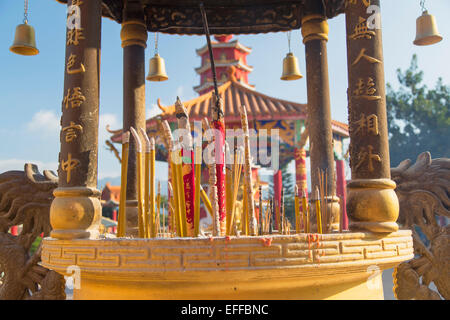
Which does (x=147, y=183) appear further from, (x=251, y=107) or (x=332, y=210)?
(x=251, y=107)

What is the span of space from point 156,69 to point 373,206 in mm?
4165

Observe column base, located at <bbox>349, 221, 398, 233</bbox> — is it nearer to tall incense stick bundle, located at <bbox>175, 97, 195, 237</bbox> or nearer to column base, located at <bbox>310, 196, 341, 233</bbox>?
tall incense stick bundle, located at <bbox>175, 97, 195, 237</bbox>

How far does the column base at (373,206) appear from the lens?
303 cm

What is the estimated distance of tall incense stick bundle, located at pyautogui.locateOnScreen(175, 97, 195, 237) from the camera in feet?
9.66

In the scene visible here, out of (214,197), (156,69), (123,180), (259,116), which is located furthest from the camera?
(259,116)

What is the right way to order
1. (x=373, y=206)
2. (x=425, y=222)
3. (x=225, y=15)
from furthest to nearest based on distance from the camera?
(x=225, y=15) → (x=425, y=222) → (x=373, y=206)

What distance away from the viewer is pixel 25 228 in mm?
4891

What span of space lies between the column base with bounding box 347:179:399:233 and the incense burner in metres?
0.11

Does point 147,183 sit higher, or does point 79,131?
point 79,131

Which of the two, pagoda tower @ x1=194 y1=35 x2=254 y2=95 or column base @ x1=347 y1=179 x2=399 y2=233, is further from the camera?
pagoda tower @ x1=194 y1=35 x2=254 y2=95

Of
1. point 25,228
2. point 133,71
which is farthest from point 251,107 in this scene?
point 25,228

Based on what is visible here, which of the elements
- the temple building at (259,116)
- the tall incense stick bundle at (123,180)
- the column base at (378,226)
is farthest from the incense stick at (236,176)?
the temple building at (259,116)

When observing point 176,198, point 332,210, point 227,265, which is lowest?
point 227,265

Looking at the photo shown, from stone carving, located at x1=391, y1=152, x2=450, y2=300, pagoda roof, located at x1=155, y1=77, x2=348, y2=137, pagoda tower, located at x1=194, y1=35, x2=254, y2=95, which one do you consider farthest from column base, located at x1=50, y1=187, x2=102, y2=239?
pagoda tower, located at x1=194, y1=35, x2=254, y2=95
